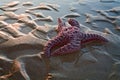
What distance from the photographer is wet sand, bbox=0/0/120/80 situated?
3.55 m

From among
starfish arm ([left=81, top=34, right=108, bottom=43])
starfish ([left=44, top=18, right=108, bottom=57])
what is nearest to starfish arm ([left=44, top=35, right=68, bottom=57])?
starfish ([left=44, top=18, right=108, bottom=57])

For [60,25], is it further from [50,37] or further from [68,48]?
[68,48]

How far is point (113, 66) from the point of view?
12.1 feet

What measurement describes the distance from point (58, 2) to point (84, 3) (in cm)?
40

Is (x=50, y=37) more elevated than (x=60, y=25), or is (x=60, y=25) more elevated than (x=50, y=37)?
(x=60, y=25)

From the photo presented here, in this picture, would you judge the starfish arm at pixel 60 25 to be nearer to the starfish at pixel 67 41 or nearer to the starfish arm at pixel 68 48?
the starfish at pixel 67 41

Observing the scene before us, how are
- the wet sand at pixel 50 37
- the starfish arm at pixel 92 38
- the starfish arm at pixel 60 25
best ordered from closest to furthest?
the wet sand at pixel 50 37 → the starfish arm at pixel 92 38 → the starfish arm at pixel 60 25

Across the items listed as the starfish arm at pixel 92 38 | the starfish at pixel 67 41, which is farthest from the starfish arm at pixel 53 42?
the starfish arm at pixel 92 38

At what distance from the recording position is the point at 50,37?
4.06 metres

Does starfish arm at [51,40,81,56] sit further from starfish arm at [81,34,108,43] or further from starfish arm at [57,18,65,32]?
starfish arm at [57,18,65,32]

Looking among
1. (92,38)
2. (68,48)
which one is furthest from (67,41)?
(92,38)

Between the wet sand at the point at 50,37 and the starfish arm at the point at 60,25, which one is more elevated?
the starfish arm at the point at 60,25

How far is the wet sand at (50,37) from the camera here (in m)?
3.55

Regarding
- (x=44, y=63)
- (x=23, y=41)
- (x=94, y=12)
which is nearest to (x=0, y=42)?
(x=23, y=41)
